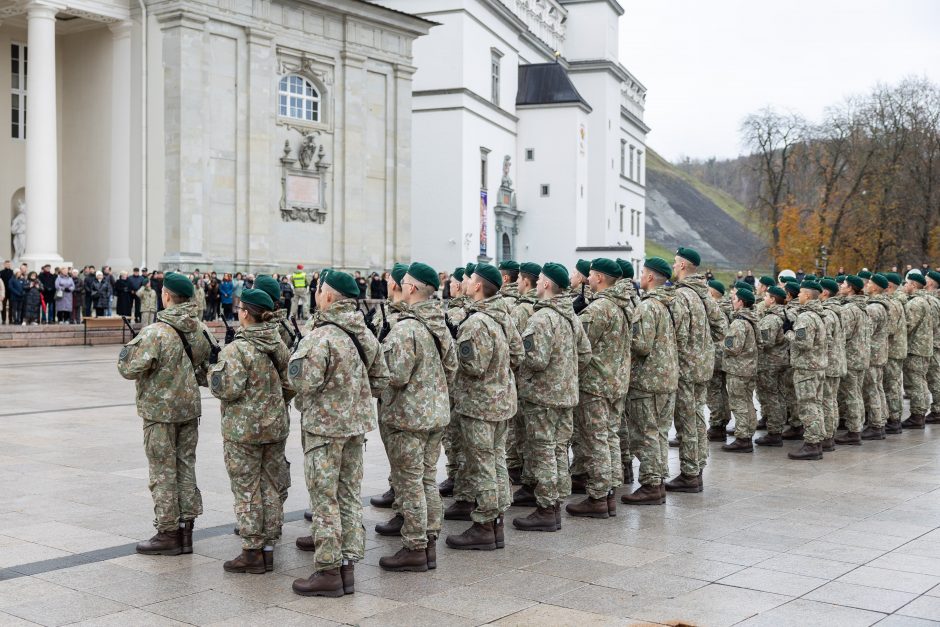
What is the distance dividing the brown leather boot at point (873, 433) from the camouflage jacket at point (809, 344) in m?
2.32

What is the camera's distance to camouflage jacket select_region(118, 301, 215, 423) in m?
7.10

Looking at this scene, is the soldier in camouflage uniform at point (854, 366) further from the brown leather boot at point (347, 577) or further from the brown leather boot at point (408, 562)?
the brown leather boot at point (347, 577)

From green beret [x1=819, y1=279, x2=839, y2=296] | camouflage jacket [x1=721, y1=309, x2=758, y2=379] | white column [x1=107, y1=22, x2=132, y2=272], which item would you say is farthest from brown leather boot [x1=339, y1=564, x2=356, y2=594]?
white column [x1=107, y1=22, x2=132, y2=272]

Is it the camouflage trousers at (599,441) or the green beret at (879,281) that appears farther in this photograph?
the green beret at (879,281)

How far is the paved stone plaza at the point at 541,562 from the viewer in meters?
6.13

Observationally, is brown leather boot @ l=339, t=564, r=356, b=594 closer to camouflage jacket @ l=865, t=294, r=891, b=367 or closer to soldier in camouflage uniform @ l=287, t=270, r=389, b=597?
soldier in camouflage uniform @ l=287, t=270, r=389, b=597

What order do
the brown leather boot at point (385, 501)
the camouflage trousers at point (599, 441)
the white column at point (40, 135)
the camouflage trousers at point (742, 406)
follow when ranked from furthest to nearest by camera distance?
the white column at point (40, 135) → the camouflage trousers at point (742, 406) → the brown leather boot at point (385, 501) → the camouflage trousers at point (599, 441)

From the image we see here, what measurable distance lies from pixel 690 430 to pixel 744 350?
2856 mm

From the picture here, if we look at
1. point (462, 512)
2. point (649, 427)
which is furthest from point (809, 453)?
point (462, 512)

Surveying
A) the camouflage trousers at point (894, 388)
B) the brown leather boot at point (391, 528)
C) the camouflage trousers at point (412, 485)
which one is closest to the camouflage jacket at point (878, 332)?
the camouflage trousers at point (894, 388)

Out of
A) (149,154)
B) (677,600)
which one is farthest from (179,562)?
(149,154)

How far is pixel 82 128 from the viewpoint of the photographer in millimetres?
33000

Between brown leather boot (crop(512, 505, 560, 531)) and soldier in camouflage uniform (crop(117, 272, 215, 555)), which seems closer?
soldier in camouflage uniform (crop(117, 272, 215, 555))

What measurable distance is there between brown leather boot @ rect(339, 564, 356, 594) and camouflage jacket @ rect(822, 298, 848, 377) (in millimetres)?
7819
